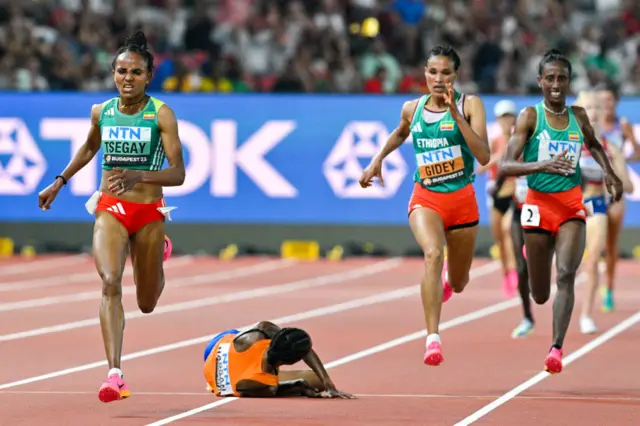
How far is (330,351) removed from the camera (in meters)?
12.3

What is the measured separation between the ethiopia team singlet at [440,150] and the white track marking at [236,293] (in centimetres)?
444

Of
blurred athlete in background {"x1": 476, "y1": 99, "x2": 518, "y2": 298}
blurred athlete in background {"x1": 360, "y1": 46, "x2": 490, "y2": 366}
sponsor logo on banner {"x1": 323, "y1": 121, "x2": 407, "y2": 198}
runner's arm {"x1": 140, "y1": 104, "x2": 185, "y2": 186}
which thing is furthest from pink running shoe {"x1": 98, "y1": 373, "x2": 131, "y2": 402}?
sponsor logo on banner {"x1": 323, "y1": 121, "x2": 407, "y2": 198}

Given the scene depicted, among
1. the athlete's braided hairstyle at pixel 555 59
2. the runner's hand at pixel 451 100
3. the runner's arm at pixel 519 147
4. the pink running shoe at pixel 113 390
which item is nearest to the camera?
the pink running shoe at pixel 113 390

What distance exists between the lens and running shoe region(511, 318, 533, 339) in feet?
43.7

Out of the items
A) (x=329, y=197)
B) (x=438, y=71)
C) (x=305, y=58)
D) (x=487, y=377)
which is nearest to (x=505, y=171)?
(x=438, y=71)

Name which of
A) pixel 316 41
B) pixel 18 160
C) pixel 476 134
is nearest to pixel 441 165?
pixel 476 134

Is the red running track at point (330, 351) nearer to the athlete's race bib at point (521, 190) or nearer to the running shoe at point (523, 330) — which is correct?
the running shoe at point (523, 330)

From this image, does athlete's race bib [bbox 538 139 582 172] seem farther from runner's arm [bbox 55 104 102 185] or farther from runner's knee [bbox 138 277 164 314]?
runner's arm [bbox 55 104 102 185]

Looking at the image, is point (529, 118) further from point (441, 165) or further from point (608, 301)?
point (608, 301)

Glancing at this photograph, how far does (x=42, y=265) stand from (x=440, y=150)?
38.3 feet

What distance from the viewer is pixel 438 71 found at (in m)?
10.2

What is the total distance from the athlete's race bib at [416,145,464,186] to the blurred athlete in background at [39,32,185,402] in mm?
1784

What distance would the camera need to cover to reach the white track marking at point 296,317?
35.6 ft

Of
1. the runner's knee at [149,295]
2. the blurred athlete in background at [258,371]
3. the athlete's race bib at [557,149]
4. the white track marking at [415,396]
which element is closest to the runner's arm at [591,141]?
the athlete's race bib at [557,149]
